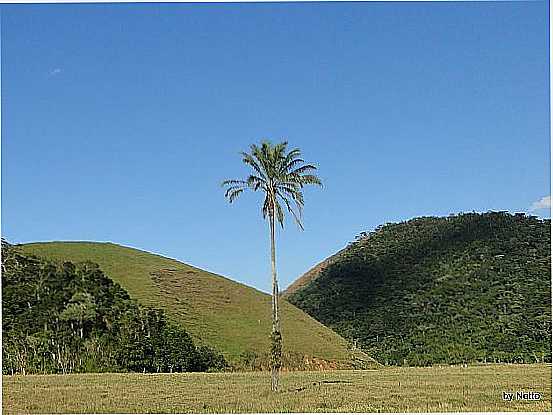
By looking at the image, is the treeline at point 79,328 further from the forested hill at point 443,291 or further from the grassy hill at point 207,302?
the forested hill at point 443,291

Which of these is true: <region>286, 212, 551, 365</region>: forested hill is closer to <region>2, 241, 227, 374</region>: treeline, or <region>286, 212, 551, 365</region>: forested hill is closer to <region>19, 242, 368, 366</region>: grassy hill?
<region>19, 242, 368, 366</region>: grassy hill

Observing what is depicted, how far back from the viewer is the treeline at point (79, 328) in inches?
1227

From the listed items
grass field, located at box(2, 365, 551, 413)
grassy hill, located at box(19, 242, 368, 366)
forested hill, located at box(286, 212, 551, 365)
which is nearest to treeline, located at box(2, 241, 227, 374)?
grassy hill, located at box(19, 242, 368, 366)

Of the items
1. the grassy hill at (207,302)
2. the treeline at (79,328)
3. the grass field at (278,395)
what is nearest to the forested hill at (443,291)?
the grassy hill at (207,302)

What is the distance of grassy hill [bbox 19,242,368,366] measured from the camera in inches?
1484

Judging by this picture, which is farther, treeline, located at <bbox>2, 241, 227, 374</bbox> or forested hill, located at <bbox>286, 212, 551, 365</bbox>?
forested hill, located at <bbox>286, 212, 551, 365</bbox>

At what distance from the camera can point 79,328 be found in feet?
111

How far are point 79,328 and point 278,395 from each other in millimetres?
18353

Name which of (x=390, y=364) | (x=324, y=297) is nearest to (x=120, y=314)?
(x=390, y=364)

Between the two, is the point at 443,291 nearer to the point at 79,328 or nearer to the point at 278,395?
the point at 79,328

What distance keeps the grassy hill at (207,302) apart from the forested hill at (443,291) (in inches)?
117

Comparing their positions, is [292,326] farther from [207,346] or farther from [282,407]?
[282,407]

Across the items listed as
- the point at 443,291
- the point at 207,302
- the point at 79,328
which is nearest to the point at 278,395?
the point at 79,328

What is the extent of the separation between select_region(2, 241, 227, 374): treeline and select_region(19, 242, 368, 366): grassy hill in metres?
1.84
